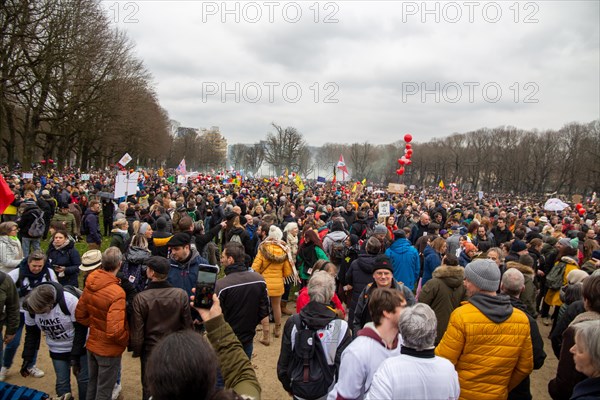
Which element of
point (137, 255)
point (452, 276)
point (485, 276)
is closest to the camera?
point (485, 276)

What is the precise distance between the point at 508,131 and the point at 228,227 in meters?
77.3

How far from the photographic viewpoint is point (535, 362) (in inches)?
120

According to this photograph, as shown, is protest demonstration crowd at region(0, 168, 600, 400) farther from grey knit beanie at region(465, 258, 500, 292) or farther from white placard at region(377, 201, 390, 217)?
white placard at region(377, 201, 390, 217)

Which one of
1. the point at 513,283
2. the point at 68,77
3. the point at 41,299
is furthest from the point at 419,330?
the point at 68,77

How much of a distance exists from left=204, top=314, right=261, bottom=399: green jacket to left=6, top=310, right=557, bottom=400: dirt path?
2.91 meters

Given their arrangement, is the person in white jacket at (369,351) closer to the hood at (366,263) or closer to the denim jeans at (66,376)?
the hood at (366,263)

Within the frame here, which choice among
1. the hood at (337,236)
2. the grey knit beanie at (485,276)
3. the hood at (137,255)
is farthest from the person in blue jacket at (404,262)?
the hood at (137,255)

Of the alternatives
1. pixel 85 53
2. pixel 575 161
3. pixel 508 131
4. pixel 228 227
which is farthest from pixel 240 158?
pixel 228 227

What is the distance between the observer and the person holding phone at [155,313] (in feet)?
11.0

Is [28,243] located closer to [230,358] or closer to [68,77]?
[230,358]

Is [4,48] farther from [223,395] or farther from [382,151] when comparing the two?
[382,151]

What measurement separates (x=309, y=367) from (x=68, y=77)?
29489mm

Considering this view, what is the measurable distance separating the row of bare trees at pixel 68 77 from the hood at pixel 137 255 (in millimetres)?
18790

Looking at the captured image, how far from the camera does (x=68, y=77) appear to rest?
26.0 meters
